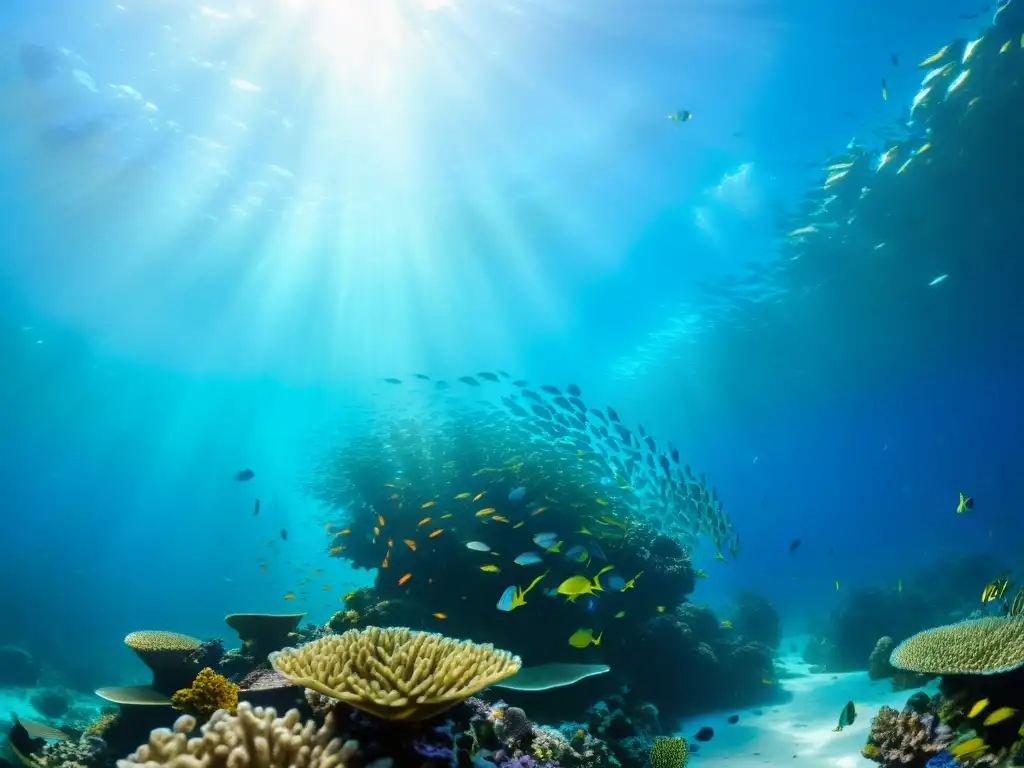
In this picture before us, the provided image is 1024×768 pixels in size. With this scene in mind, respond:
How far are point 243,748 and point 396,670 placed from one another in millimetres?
918

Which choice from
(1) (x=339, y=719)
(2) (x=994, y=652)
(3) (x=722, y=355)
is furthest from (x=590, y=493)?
(3) (x=722, y=355)

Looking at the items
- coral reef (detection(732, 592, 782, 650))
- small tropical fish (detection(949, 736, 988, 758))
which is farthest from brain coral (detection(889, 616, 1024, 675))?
coral reef (detection(732, 592, 782, 650))

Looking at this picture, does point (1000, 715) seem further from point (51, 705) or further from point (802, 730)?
point (51, 705)

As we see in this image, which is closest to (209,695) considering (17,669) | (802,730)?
(802,730)

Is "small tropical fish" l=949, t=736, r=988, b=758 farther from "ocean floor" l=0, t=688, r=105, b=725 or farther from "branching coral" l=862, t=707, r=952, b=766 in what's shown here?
"ocean floor" l=0, t=688, r=105, b=725

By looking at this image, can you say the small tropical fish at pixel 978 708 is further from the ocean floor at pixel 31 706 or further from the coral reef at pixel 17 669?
the coral reef at pixel 17 669

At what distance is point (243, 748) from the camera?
8.94 feet

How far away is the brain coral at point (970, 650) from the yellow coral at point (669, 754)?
2845mm

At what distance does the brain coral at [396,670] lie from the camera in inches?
122

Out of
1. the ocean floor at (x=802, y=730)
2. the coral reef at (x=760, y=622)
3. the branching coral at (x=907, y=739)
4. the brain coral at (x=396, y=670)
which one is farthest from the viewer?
the coral reef at (x=760, y=622)

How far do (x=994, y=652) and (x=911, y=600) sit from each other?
1782 centimetres

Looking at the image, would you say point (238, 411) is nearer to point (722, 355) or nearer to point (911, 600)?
point (722, 355)

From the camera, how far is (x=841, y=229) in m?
22.1

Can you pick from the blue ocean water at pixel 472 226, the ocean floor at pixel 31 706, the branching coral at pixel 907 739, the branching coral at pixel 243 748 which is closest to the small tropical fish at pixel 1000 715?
the branching coral at pixel 907 739
